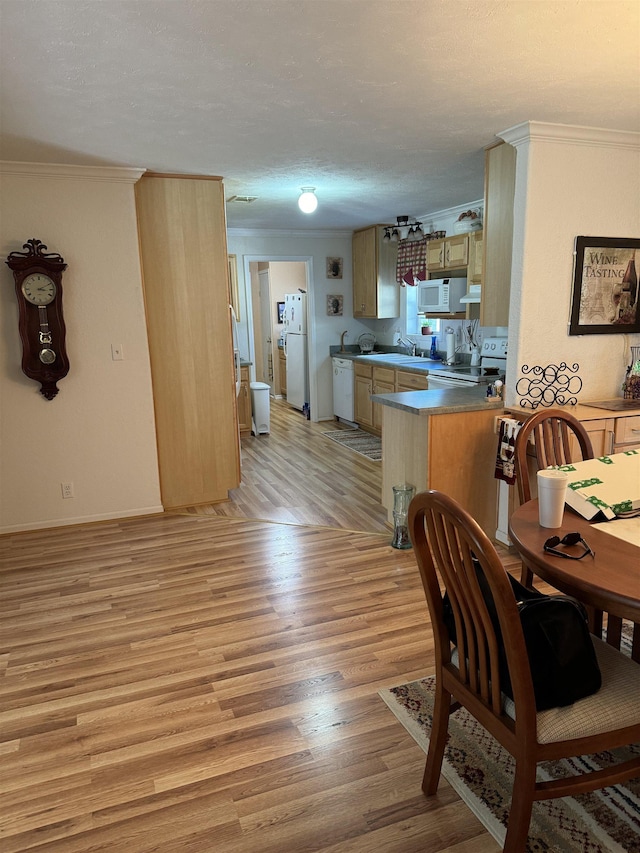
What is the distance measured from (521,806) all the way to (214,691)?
1254 millimetres

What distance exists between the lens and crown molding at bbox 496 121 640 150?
116 inches

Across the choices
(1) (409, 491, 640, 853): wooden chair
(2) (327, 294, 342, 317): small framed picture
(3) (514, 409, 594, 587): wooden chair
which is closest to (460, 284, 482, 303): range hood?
(3) (514, 409, 594, 587): wooden chair

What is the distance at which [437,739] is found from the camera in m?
1.66

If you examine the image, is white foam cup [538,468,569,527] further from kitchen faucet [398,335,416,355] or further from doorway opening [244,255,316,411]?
doorway opening [244,255,316,411]

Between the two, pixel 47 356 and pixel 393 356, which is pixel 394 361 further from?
pixel 47 356

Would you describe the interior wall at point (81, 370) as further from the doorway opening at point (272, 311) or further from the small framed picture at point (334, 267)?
the doorway opening at point (272, 311)

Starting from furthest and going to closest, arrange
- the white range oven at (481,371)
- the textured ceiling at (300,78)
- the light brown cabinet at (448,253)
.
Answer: the light brown cabinet at (448,253)
the white range oven at (481,371)
the textured ceiling at (300,78)

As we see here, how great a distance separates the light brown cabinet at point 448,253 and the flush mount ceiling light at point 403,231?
686mm

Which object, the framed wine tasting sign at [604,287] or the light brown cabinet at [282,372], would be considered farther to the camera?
the light brown cabinet at [282,372]

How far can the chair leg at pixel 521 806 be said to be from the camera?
1307mm

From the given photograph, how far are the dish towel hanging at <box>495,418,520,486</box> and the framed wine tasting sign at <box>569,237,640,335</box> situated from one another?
70 cm

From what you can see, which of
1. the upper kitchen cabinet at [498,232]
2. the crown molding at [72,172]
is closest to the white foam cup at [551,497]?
the upper kitchen cabinet at [498,232]

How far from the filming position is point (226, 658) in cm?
241

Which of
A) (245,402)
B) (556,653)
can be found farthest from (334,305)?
(556,653)
